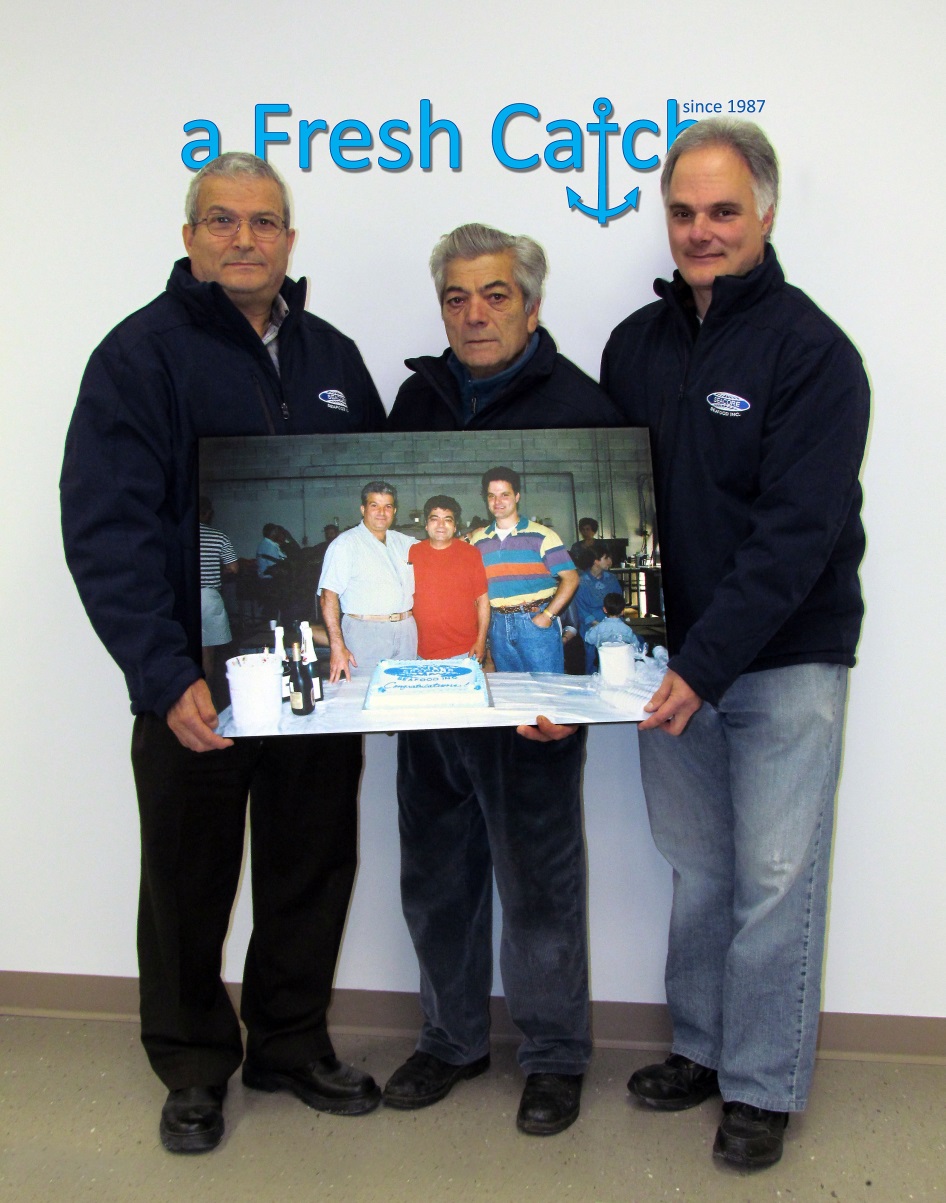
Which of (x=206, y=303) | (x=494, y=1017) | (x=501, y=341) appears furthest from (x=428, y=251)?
(x=494, y=1017)

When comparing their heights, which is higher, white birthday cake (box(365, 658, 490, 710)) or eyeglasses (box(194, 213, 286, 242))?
eyeglasses (box(194, 213, 286, 242))

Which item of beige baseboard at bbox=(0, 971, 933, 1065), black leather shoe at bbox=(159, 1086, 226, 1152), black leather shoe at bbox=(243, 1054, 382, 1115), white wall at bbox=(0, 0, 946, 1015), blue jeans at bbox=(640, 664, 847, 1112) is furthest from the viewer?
beige baseboard at bbox=(0, 971, 933, 1065)

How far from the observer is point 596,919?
2.46 m

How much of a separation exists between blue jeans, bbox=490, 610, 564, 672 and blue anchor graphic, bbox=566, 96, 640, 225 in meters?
1.03

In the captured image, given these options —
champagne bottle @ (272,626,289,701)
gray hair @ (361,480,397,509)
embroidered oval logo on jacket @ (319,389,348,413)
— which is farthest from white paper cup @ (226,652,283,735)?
embroidered oval logo on jacket @ (319,389,348,413)

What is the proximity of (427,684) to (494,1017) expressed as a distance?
107 centimetres

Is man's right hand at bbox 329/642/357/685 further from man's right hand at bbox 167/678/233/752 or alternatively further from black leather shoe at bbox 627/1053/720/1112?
black leather shoe at bbox 627/1053/720/1112

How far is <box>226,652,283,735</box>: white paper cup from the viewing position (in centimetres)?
178

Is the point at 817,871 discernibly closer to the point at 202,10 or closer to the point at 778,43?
the point at 778,43

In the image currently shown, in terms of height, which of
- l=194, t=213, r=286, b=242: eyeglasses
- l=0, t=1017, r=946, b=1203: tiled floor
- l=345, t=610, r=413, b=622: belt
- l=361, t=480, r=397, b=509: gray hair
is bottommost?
l=0, t=1017, r=946, b=1203: tiled floor

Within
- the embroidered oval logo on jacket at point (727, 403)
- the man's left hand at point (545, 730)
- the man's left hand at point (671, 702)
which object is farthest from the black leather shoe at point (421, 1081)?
the embroidered oval logo on jacket at point (727, 403)

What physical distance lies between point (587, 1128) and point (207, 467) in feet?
5.02

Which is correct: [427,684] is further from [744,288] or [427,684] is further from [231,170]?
[231,170]

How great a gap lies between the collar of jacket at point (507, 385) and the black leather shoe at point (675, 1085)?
144cm
